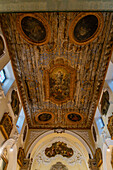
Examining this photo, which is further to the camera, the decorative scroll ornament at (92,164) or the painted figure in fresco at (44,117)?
the painted figure in fresco at (44,117)

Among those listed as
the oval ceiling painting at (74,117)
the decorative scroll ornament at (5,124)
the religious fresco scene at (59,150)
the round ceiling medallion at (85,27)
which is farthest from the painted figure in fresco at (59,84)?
the religious fresco scene at (59,150)

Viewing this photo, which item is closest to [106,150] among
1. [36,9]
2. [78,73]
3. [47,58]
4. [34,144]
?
[78,73]

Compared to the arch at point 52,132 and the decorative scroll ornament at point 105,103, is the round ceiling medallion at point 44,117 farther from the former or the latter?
the decorative scroll ornament at point 105,103

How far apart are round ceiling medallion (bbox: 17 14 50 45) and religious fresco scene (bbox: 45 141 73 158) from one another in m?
11.1

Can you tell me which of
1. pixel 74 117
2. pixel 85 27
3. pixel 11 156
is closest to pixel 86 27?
pixel 85 27

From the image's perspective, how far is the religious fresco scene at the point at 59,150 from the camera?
13820 millimetres

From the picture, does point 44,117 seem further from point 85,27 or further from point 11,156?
point 85,27

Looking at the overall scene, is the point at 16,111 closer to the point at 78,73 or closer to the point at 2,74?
the point at 2,74

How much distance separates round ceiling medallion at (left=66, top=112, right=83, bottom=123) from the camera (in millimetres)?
12615

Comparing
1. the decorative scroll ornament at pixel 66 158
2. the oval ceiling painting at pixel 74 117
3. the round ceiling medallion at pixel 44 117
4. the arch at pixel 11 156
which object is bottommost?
the arch at pixel 11 156

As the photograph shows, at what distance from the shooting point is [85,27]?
7.43 meters

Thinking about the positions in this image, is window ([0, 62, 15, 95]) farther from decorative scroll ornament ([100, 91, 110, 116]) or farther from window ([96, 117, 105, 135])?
window ([96, 117, 105, 135])

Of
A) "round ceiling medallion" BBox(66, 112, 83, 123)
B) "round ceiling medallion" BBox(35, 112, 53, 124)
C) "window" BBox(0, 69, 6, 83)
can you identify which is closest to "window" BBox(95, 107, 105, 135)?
"round ceiling medallion" BBox(66, 112, 83, 123)

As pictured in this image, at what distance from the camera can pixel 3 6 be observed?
289cm
